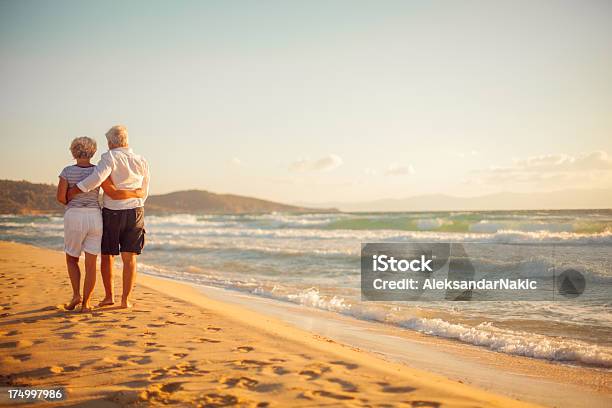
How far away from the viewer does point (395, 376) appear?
320cm

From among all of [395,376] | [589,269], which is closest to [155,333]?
[395,376]

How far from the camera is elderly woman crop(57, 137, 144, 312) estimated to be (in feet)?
14.5

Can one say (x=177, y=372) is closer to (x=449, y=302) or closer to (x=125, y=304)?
(x=125, y=304)

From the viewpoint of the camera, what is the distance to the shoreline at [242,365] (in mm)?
2777

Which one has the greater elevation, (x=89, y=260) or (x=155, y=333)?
(x=89, y=260)

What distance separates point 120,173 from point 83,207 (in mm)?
505

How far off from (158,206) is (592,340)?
8365 centimetres

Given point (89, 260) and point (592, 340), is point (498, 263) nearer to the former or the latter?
point (592, 340)

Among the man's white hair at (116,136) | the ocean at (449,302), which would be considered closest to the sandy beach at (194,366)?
the man's white hair at (116,136)

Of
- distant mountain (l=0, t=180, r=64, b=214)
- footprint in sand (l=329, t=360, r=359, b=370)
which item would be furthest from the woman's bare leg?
distant mountain (l=0, t=180, r=64, b=214)

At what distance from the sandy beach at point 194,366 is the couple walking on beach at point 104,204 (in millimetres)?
639

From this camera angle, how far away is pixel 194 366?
320cm

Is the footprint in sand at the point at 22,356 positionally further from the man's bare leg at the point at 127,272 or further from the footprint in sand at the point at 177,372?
the man's bare leg at the point at 127,272

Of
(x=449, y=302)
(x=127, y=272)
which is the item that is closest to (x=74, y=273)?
(x=127, y=272)
